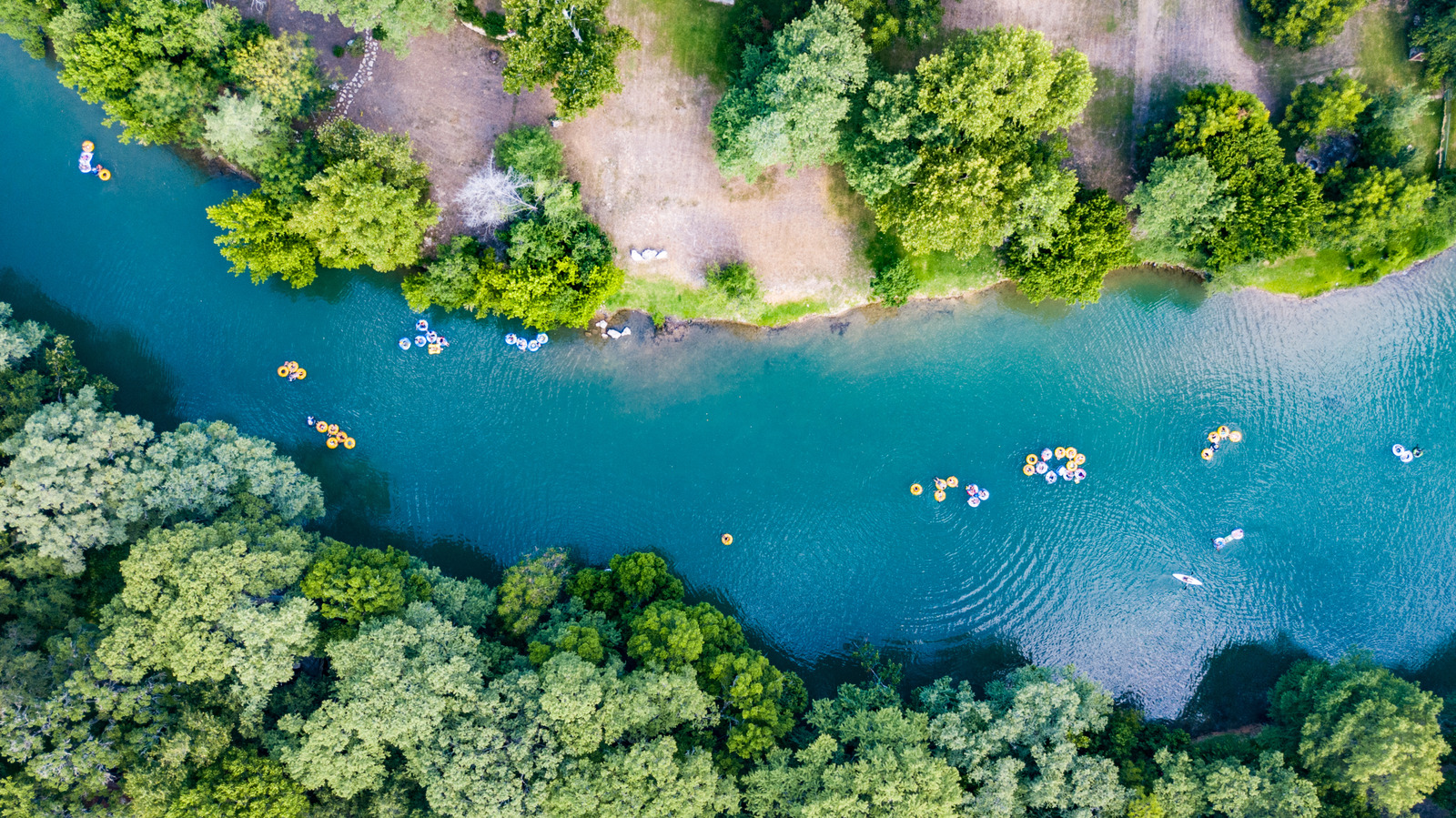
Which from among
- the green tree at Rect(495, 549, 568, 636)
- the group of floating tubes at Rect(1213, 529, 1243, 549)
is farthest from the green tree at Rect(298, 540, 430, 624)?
the group of floating tubes at Rect(1213, 529, 1243, 549)

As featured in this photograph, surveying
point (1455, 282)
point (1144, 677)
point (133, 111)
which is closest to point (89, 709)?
point (133, 111)

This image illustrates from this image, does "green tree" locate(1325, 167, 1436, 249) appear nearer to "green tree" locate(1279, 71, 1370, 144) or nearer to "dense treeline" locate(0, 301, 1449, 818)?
"green tree" locate(1279, 71, 1370, 144)

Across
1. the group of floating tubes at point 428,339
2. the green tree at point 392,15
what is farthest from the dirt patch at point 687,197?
the group of floating tubes at point 428,339

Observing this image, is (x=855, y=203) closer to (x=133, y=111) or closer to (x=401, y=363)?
(x=401, y=363)

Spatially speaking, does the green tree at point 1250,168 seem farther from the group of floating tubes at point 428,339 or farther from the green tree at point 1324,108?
the group of floating tubes at point 428,339

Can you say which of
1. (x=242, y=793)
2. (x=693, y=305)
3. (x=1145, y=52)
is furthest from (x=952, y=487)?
(x=242, y=793)

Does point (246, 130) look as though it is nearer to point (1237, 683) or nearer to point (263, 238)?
point (263, 238)

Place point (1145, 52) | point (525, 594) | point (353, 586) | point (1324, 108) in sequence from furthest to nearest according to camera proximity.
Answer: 1. point (1145, 52)
2. point (525, 594)
3. point (1324, 108)
4. point (353, 586)
